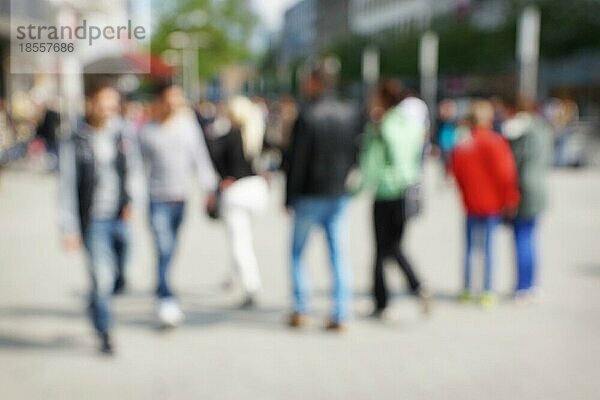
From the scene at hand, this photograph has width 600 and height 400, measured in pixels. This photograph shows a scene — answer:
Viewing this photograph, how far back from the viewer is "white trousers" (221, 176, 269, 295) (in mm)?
6207

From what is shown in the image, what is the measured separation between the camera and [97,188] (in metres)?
4.97

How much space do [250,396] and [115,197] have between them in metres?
1.66

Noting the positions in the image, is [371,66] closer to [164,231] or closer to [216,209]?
[216,209]

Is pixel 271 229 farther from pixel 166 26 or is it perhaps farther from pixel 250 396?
pixel 166 26

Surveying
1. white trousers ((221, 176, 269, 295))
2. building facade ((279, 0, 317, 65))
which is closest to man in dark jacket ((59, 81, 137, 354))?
white trousers ((221, 176, 269, 295))

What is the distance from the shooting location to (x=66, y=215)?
496cm

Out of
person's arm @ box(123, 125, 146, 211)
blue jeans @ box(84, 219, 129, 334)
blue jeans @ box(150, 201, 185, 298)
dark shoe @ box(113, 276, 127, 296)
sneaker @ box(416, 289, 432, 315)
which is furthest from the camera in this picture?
dark shoe @ box(113, 276, 127, 296)

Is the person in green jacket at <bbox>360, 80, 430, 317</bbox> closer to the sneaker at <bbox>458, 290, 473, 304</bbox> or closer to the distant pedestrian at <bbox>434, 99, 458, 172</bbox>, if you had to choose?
the sneaker at <bbox>458, 290, 473, 304</bbox>

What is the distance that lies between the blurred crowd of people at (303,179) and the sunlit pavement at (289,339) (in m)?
0.23

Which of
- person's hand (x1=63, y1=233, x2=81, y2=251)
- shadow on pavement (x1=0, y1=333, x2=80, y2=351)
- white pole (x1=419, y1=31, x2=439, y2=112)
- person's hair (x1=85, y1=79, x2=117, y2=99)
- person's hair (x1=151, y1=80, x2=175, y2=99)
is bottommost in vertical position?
shadow on pavement (x1=0, y1=333, x2=80, y2=351)

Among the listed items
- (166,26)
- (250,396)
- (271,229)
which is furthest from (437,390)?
(166,26)

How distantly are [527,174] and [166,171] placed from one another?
287 centimetres

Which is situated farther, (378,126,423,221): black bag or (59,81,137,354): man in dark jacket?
(378,126,423,221): black bag

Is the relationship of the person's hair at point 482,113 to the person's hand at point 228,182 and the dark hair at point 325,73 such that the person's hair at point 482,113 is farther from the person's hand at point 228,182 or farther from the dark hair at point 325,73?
the person's hand at point 228,182
